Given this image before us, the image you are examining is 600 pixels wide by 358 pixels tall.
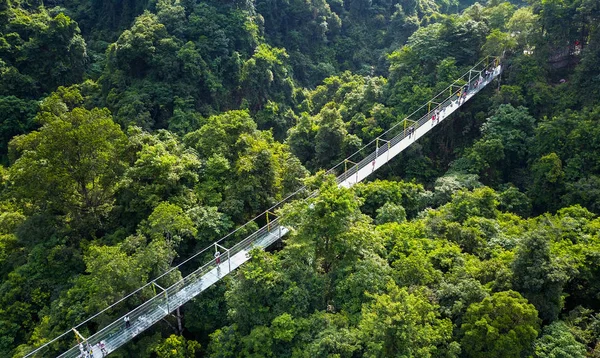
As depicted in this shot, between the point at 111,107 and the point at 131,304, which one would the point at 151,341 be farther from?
→ the point at 111,107

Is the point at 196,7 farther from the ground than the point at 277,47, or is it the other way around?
the point at 196,7

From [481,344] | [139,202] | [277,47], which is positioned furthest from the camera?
[277,47]

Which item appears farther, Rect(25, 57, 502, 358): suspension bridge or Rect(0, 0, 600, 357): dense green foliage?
Rect(25, 57, 502, 358): suspension bridge

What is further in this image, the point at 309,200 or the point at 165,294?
the point at 309,200

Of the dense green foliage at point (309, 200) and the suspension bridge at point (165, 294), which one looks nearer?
the dense green foliage at point (309, 200)

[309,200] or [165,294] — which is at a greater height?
[309,200]

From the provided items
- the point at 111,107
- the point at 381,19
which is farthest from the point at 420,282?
the point at 381,19

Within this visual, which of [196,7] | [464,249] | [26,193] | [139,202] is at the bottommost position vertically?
[464,249]

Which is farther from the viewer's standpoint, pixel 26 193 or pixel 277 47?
pixel 277 47
